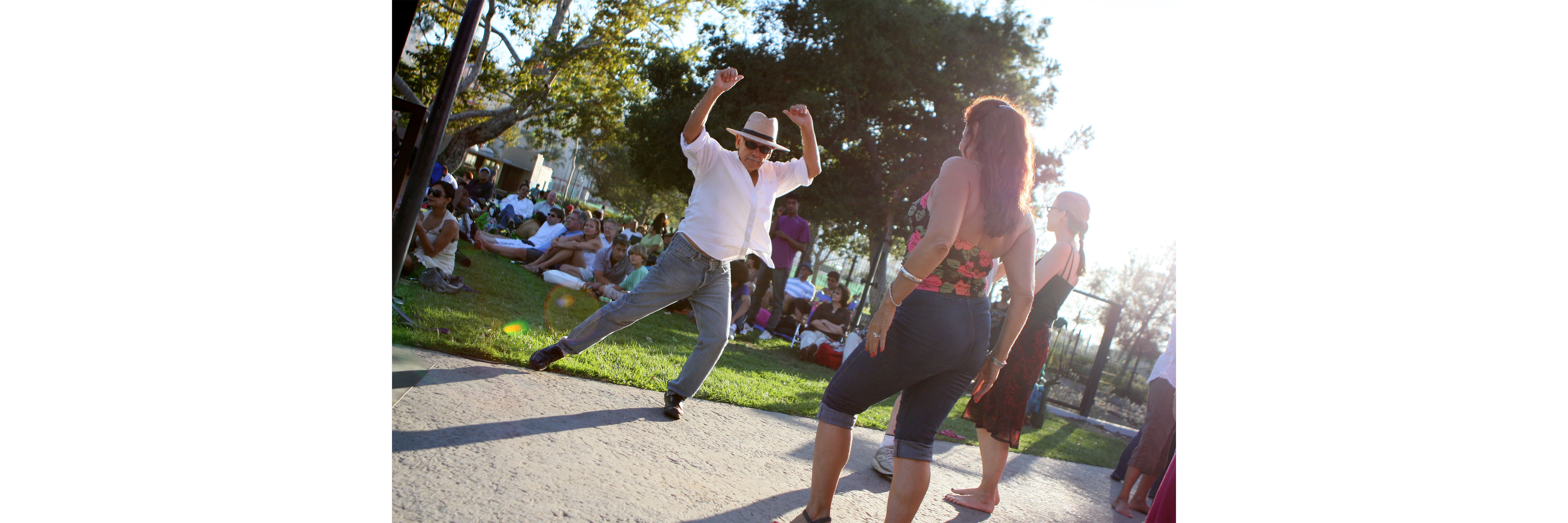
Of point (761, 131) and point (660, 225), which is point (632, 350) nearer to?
point (761, 131)

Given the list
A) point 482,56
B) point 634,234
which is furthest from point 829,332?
point 482,56

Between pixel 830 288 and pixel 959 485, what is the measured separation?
697 centimetres

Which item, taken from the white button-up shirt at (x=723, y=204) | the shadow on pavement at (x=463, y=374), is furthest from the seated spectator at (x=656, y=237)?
the white button-up shirt at (x=723, y=204)

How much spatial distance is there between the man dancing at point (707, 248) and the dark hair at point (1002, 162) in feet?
4.74

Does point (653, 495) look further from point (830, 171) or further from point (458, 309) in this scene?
point (830, 171)

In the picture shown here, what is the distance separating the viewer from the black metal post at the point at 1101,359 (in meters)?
9.90

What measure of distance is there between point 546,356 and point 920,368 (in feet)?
7.47

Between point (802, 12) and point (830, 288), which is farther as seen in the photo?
point (802, 12)

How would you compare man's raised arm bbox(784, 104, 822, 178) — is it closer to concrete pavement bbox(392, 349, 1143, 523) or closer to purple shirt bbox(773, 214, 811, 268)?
concrete pavement bbox(392, 349, 1143, 523)

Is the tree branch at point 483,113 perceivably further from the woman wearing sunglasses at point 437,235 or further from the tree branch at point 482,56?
the woman wearing sunglasses at point 437,235

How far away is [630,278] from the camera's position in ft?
31.1

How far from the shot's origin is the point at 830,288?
36.4ft
